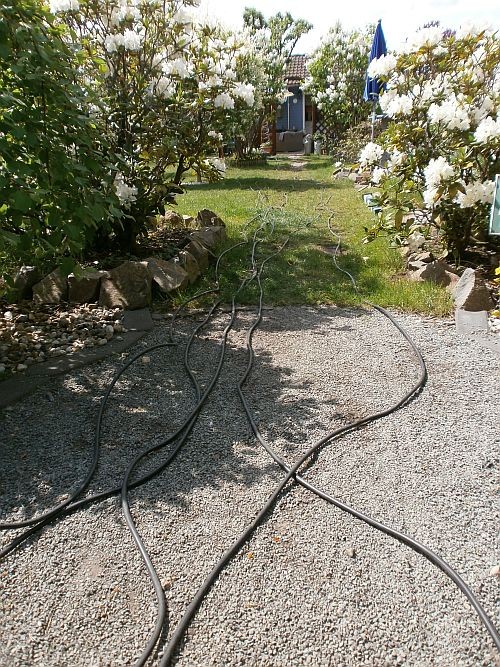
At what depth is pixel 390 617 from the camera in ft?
5.74

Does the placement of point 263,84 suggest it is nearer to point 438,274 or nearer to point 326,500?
point 438,274

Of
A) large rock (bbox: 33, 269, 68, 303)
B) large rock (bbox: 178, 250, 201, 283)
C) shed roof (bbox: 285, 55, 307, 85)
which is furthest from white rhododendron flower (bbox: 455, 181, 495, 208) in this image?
shed roof (bbox: 285, 55, 307, 85)

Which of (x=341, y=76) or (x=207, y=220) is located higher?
(x=341, y=76)

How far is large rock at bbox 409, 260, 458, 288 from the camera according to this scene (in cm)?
483

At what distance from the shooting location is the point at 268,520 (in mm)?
2207

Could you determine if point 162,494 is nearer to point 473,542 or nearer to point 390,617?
point 390,617

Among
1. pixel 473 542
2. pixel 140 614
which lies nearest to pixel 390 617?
pixel 473 542

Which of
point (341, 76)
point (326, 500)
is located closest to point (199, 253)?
point (326, 500)

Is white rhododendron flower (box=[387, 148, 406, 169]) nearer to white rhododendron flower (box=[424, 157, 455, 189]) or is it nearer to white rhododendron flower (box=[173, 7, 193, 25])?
white rhododendron flower (box=[424, 157, 455, 189])

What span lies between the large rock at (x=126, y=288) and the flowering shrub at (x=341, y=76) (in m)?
14.0

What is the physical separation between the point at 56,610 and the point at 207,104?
15.8 feet

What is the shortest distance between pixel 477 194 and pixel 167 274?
278 cm

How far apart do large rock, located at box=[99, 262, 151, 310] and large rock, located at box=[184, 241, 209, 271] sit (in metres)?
0.98

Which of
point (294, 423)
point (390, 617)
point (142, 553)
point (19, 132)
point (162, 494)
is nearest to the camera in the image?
point (390, 617)
